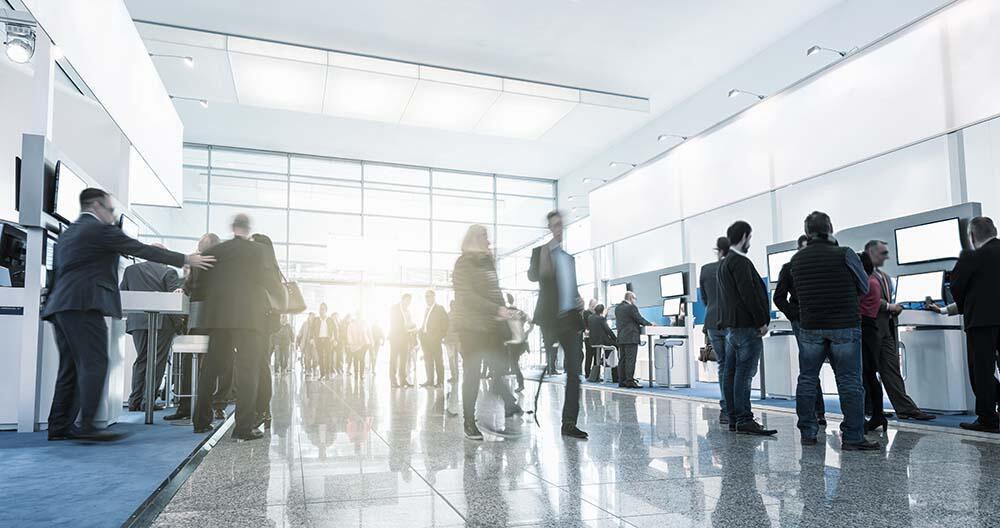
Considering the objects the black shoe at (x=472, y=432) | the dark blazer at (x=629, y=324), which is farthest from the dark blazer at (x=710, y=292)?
the dark blazer at (x=629, y=324)

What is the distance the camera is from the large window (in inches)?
604

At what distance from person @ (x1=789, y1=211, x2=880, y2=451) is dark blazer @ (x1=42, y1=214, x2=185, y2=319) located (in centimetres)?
363

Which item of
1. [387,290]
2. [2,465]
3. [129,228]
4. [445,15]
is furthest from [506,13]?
[387,290]

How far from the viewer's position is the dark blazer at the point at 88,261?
149 inches

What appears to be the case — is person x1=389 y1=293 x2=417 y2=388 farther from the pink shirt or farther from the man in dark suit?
the pink shirt

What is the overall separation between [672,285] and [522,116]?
174 inches

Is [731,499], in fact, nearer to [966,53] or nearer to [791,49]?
[966,53]

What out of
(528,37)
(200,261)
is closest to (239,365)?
(200,261)

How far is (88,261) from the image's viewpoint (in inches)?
151

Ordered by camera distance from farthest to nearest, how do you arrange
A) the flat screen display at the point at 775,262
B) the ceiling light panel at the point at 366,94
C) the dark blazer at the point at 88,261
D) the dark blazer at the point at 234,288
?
the ceiling light panel at the point at 366,94, the flat screen display at the point at 775,262, the dark blazer at the point at 234,288, the dark blazer at the point at 88,261

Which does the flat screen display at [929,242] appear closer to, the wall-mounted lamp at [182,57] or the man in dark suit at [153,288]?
the man in dark suit at [153,288]

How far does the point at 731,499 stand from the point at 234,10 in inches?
367

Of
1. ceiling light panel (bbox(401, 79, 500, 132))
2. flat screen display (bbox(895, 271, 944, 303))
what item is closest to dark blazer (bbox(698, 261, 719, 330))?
flat screen display (bbox(895, 271, 944, 303))

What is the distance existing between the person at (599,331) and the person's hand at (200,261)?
7.05 m
